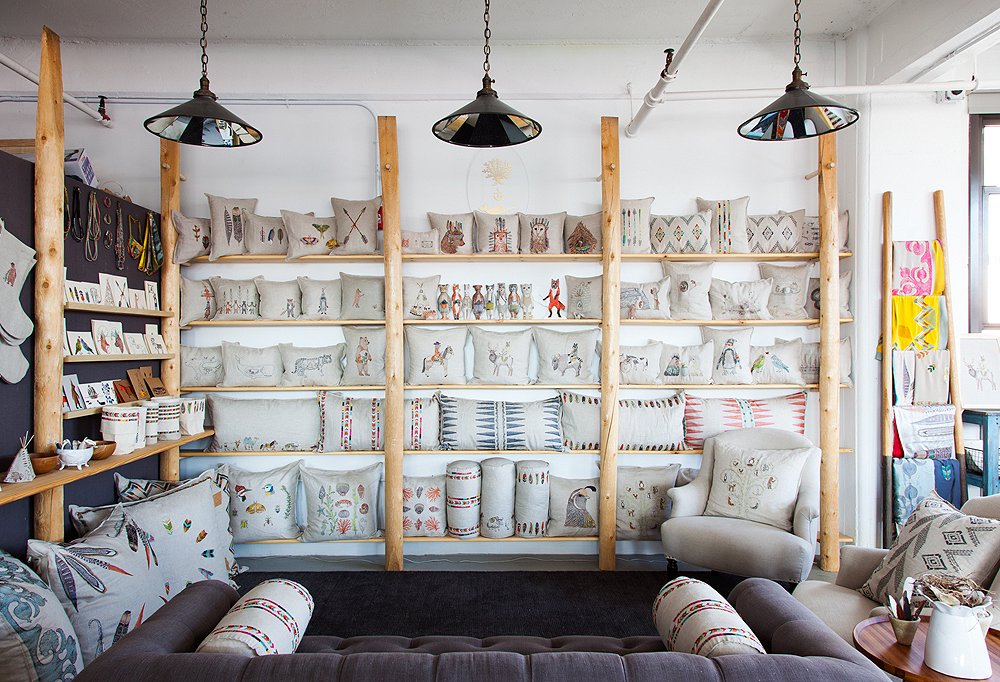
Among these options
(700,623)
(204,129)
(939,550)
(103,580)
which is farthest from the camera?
(204,129)

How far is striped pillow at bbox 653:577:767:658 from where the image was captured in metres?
1.54

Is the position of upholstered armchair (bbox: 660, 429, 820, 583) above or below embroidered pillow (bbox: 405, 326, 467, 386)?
below

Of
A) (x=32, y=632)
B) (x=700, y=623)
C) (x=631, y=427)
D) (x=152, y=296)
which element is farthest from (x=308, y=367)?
(x=700, y=623)

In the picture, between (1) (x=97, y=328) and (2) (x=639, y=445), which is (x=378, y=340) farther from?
(2) (x=639, y=445)

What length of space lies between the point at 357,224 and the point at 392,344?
2.71 ft

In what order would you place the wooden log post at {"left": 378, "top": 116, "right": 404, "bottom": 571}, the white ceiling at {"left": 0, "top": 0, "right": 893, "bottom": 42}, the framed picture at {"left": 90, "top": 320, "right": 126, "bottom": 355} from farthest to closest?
the wooden log post at {"left": 378, "top": 116, "right": 404, "bottom": 571} → the white ceiling at {"left": 0, "top": 0, "right": 893, "bottom": 42} → the framed picture at {"left": 90, "top": 320, "right": 126, "bottom": 355}

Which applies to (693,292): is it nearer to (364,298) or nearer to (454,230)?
(454,230)

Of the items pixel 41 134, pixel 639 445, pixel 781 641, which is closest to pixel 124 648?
pixel 781 641

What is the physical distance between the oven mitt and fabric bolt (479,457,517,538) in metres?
2.59

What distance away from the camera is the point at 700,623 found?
5.41 ft

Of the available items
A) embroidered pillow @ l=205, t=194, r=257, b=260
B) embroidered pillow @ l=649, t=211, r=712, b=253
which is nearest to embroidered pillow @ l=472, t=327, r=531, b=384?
embroidered pillow @ l=649, t=211, r=712, b=253

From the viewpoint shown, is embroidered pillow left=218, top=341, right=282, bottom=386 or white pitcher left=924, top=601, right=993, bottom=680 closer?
white pitcher left=924, top=601, right=993, bottom=680

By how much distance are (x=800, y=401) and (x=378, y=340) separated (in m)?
2.84

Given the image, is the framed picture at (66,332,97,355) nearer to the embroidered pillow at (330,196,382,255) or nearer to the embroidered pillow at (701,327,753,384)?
the embroidered pillow at (330,196,382,255)
